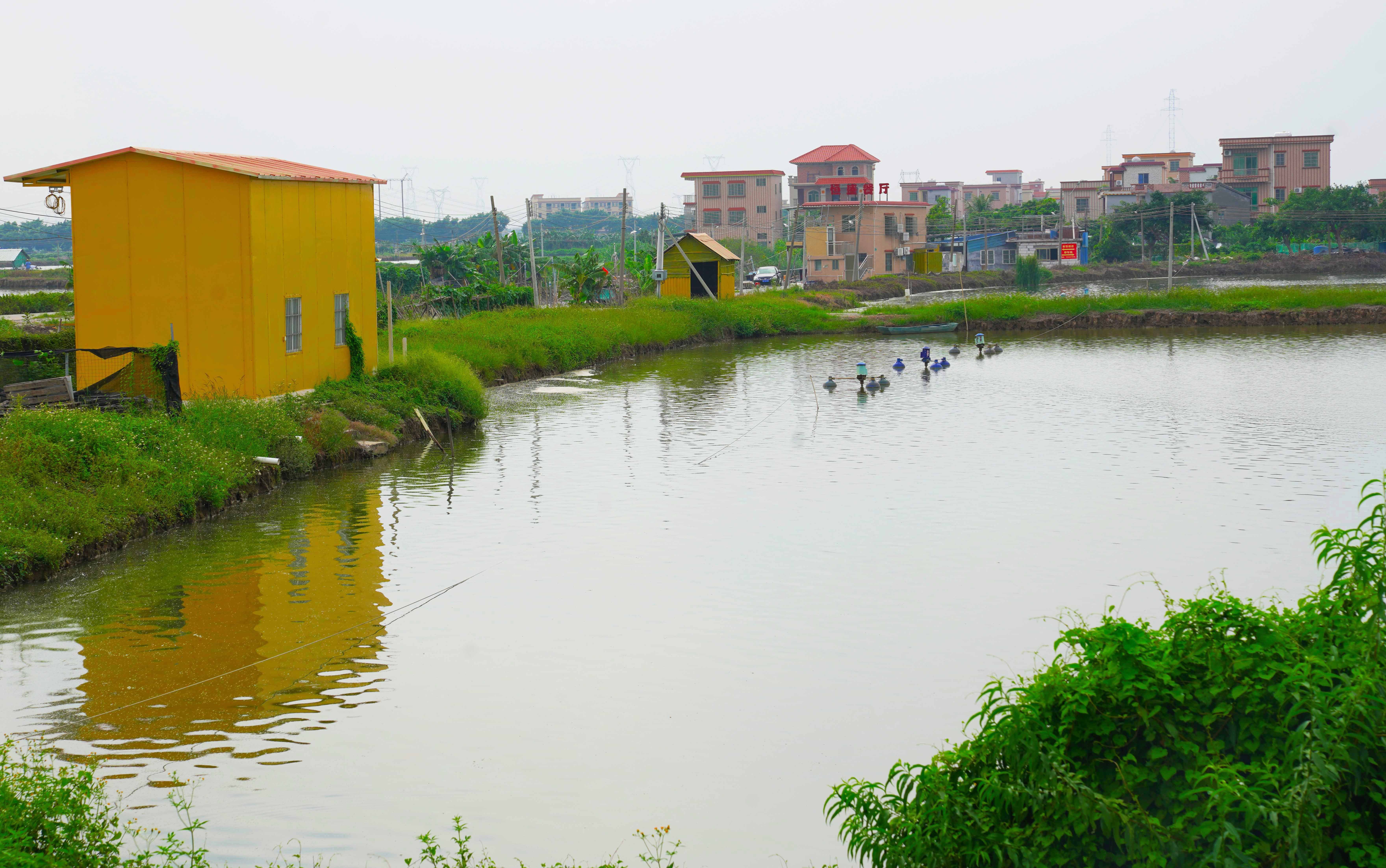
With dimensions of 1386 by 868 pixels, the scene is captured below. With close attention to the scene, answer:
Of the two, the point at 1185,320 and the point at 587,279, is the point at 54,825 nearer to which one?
the point at 587,279

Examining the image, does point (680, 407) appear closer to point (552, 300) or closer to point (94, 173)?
point (94, 173)

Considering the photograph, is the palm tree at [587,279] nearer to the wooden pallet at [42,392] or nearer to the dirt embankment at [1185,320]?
A: the dirt embankment at [1185,320]

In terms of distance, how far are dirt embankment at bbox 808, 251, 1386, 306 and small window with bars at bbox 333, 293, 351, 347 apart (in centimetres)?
4702

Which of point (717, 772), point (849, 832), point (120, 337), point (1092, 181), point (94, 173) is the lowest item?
point (717, 772)

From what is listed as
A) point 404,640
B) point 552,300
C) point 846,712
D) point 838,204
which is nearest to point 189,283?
point 404,640

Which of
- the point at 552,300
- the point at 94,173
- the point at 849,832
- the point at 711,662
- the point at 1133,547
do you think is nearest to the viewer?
the point at 849,832

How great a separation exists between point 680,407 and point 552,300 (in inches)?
805

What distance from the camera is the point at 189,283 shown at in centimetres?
1986

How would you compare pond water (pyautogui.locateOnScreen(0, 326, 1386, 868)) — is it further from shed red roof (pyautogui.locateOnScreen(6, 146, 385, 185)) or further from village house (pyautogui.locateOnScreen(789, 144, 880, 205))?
village house (pyautogui.locateOnScreen(789, 144, 880, 205))

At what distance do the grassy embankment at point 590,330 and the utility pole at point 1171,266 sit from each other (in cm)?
1668

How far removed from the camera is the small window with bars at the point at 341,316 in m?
23.6

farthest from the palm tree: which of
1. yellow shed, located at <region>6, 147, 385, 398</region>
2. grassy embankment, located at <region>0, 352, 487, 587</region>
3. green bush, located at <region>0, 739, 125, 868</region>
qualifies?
green bush, located at <region>0, 739, 125, 868</region>

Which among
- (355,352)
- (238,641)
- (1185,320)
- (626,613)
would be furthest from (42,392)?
(1185,320)

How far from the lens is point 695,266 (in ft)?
174
